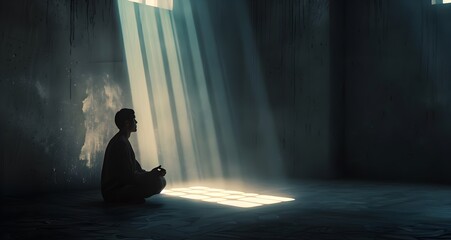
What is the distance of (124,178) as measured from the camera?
23.7 ft

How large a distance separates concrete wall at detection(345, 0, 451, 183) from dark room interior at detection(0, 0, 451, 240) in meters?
0.02

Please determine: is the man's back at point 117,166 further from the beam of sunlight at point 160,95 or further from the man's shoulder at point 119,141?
the beam of sunlight at point 160,95

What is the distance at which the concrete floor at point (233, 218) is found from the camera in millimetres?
5184

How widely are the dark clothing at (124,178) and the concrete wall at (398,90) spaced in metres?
5.00

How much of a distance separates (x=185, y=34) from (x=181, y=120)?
1609 mm

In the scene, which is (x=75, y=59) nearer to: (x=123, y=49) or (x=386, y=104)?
(x=123, y=49)

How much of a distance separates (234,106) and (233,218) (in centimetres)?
567

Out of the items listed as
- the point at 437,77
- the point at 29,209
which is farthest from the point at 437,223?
the point at 437,77

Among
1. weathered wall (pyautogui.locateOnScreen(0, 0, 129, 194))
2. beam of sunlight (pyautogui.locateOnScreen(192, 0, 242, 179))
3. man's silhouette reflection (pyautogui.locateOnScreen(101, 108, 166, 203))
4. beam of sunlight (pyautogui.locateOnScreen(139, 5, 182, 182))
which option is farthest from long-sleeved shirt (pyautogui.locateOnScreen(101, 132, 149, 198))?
beam of sunlight (pyautogui.locateOnScreen(192, 0, 242, 179))

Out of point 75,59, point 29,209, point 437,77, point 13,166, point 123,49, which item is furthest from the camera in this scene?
point 437,77

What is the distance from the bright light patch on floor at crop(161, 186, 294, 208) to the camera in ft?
24.5

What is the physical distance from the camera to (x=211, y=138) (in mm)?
11336

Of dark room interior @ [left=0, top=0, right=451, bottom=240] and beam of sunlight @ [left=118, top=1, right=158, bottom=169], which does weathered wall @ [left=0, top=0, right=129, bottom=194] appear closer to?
dark room interior @ [left=0, top=0, right=451, bottom=240]

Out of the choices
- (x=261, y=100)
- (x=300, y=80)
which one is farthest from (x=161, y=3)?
(x=300, y=80)
